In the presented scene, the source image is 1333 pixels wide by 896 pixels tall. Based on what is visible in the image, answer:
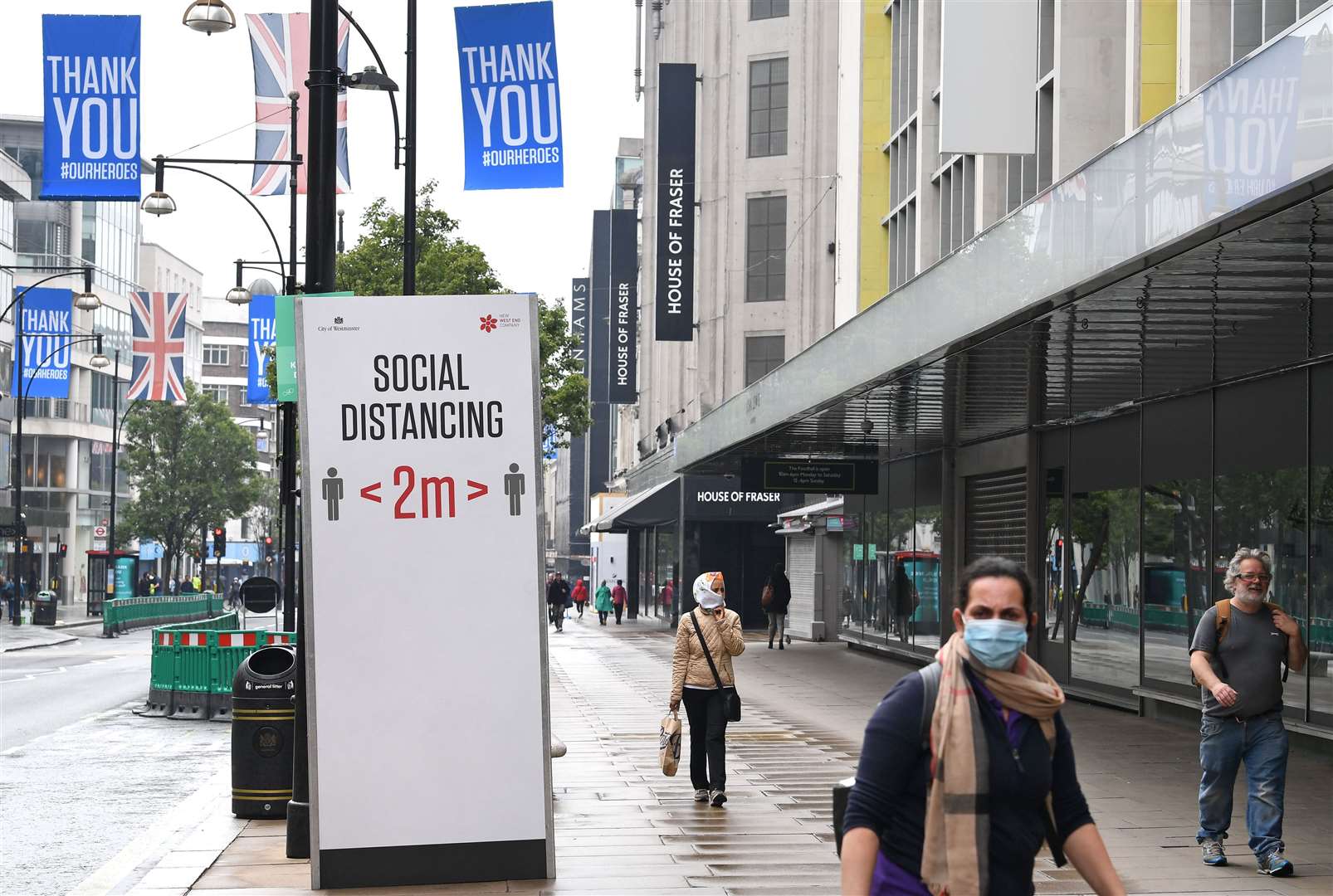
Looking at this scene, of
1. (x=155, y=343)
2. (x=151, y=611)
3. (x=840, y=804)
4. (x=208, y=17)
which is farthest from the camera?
(x=151, y=611)

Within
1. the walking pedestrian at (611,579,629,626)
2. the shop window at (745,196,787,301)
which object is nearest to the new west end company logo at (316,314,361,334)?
the shop window at (745,196,787,301)

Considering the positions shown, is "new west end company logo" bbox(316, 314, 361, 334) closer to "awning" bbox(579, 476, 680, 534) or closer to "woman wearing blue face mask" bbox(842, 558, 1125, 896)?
"woman wearing blue face mask" bbox(842, 558, 1125, 896)

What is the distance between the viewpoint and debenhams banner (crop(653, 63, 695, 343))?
4753 cm

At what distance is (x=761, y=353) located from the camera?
48.2m

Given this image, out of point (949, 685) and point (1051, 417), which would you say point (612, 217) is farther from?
point (949, 685)

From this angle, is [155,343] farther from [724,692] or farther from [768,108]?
[724,692]

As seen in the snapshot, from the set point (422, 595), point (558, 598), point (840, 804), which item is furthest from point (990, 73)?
point (558, 598)

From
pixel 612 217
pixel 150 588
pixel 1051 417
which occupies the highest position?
pixel 612 217

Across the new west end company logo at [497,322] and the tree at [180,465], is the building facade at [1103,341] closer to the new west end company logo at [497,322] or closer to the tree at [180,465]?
the new west end company logo at [497,322]

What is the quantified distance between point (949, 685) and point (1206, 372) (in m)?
13.4

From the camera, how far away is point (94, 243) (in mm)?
88375

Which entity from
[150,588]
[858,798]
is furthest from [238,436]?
[858,798]

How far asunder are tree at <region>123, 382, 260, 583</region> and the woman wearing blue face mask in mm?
76470

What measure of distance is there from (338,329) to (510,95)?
1140cm
